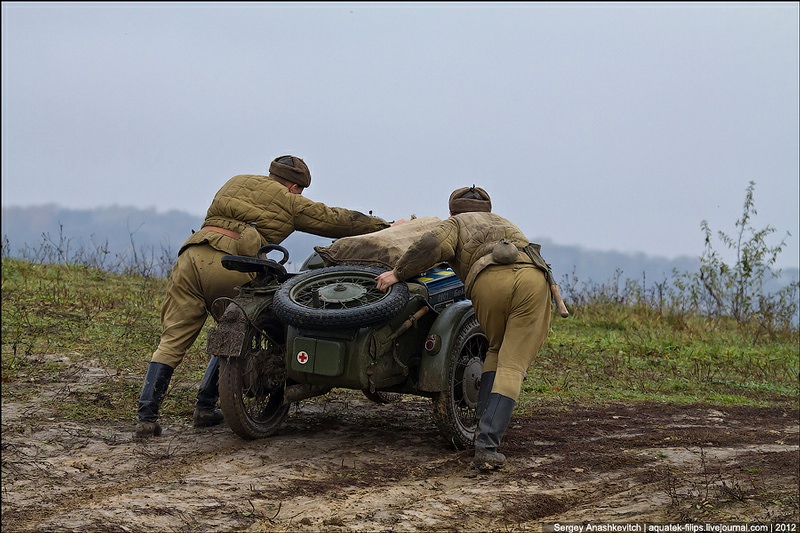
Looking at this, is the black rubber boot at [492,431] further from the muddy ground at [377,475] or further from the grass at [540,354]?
the grass at [540,354]

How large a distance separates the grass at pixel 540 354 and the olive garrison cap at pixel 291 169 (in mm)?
2198

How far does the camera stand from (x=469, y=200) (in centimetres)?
754

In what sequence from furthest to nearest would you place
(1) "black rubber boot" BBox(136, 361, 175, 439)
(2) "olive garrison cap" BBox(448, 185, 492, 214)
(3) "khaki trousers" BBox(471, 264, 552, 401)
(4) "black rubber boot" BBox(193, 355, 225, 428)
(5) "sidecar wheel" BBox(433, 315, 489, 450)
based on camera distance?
(4) "black rubber boot" BBox(193, 355, 225, 428)
(2) "olive garrison cap" BBox(448, 185, 492, 214)
(1) "black rubber boot" BBox(136, 361, 175, 439)
(5) "sidecar wheel" BBox(433, 315, 489, 450)
(3) "khaki trousers" BBox(471, 264, 552, 401)

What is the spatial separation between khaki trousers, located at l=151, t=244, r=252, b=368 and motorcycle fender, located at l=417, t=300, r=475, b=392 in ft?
5.31

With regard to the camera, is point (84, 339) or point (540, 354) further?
point (540, 354)

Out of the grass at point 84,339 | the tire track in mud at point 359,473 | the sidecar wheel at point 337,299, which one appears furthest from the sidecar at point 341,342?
the grass at point 84,339

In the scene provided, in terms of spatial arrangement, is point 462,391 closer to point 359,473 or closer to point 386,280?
point 386,280

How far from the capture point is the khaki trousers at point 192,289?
299 inches

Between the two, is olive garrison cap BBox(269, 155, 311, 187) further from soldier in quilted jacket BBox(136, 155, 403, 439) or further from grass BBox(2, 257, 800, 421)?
grass BBox(2, 257, 800, 421)

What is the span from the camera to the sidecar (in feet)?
22.1

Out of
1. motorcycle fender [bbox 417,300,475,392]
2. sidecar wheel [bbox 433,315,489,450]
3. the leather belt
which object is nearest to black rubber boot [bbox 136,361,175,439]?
the leather belt

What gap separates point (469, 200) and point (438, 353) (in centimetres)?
128

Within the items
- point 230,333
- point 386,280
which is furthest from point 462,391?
point 230,333

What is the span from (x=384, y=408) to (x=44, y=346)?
361cm
